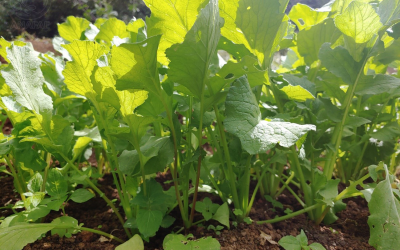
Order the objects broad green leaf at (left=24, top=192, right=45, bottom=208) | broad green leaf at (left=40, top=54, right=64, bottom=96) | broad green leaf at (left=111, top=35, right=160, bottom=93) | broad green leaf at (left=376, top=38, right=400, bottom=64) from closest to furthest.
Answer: broad green leaf at (left=111, top=35, right=160, bottom=93)
broad green leaf at (left=24, top=192, right=45, bottom=208)
broad green leaf at (left=376, top=38, right=400, bottom=64)
broad green leaf at (left=40, top=54, right=64, bottom=96)

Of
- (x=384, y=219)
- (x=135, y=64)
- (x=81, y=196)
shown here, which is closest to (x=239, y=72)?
(x=135, y=64)

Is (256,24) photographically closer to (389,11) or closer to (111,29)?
(389,11)

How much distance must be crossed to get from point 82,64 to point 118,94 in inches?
4.0

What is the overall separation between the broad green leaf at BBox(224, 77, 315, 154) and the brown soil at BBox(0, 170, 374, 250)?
324 mm

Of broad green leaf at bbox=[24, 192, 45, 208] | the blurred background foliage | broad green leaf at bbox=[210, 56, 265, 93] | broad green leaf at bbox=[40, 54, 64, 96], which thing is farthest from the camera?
the blurred background foliage

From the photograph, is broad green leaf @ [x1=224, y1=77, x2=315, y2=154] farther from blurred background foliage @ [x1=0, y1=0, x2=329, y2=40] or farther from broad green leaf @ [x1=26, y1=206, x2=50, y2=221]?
blurred background foliage @ [x1=0, y1=0, x2=329, y2=40]

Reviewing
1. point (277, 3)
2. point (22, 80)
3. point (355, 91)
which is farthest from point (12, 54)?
point (355, 91)

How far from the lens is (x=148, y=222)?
2.07 ft

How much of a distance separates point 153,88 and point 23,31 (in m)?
1.53

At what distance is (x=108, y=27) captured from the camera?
34.7 inches

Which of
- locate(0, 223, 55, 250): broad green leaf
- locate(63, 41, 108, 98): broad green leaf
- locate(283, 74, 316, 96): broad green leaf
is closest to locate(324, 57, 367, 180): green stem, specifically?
locate(283, 74, 316, 96): broad green leaf

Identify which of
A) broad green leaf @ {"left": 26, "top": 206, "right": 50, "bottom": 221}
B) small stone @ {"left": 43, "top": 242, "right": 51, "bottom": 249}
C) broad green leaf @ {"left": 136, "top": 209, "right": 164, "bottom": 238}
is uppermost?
broad green leaf @ {"left": 26, "top": 206, "right": 50, "bottom": 221}

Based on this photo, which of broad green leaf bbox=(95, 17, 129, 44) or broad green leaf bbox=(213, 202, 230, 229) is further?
broad green leaf bbox=(95, 17, 129, 44)

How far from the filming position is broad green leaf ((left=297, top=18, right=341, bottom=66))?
0.86m
